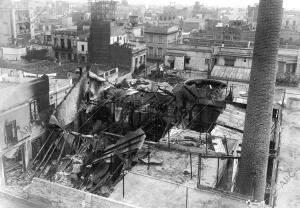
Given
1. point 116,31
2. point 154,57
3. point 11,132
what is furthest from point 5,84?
point 154,57

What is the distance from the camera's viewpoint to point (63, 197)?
12.2 m

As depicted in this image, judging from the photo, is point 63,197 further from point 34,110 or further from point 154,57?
point 154,57

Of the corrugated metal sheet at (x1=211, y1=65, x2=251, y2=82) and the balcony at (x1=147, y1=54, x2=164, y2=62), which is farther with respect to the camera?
the balcony at (x1=147, y1=54, x2=164, y2=62)

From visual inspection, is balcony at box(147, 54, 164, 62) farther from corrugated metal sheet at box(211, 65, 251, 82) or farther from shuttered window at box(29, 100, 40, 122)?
shuttered window at box(29, 100, 40, 122)

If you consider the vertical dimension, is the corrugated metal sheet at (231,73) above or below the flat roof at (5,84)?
below

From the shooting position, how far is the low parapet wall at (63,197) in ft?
37.6

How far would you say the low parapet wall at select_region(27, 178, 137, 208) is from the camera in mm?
11469

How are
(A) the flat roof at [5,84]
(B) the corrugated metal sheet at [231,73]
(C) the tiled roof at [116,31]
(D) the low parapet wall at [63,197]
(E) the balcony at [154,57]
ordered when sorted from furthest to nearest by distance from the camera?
(E) the balcony at [154,57], (C) the tiled roof at [116,31], (B) the corrugated metal sheet at [231,73], (A) the flat roof at [5,84], (D) the low parapet wall at [63,197]

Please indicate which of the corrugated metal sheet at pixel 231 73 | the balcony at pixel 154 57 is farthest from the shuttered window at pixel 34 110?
the balcony at pixel 154 57

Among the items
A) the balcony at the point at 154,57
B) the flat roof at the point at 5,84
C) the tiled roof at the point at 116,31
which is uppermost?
the tiled roof at the point at 116,31

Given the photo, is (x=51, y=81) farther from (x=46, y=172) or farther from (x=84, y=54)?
(x=84, y=54)

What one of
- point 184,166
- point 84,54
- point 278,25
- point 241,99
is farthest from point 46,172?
point 84,54

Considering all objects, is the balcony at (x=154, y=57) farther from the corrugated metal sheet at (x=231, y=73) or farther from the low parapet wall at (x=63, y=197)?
the low parapet wall at (x=63, y=197)

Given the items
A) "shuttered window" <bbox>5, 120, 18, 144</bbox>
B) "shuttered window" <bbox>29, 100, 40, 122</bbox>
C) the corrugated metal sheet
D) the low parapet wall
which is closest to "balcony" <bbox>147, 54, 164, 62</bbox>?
the corrugated metal sheet
